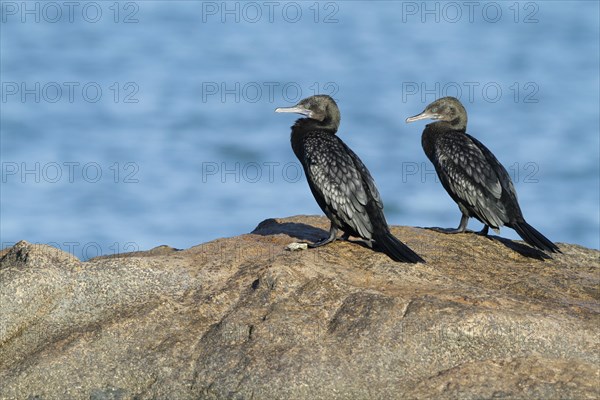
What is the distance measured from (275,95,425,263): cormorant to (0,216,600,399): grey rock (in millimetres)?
591

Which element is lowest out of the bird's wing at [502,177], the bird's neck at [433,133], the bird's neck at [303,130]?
the bird's wing at [502,177]

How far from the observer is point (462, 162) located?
1024 cm

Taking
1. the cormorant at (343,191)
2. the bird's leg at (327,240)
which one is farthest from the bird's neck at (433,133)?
the bird's leg at (327,240)

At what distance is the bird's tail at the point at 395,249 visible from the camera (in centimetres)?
798

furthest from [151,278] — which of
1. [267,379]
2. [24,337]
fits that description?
[267,379]

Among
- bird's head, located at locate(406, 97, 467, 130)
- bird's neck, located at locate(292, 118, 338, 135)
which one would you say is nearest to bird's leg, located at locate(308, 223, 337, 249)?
bird's neck, located at locate(292, 118, 338, 135)

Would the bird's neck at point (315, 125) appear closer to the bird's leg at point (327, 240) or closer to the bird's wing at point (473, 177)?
the bird's leg at point (327, 240)

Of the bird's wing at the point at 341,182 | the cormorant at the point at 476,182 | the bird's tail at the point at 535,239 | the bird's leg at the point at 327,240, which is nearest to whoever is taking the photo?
the bird's leg at the point at 327,240

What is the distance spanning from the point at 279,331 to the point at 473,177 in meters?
4.09

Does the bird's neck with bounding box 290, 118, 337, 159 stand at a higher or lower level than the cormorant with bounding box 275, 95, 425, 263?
higher

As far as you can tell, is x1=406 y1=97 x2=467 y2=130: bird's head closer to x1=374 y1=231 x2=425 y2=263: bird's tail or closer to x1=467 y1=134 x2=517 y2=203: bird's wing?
x1=467 y1=134 x2=517 y2=203: bird's wing

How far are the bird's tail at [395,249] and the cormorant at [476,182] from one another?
5.89 ft

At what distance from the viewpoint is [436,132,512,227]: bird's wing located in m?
9.98

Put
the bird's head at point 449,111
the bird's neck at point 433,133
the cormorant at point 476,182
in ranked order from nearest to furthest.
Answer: the cormorant at point 476,182 → the bird's neck at point 433,133 → the bird's head at point 449,111
